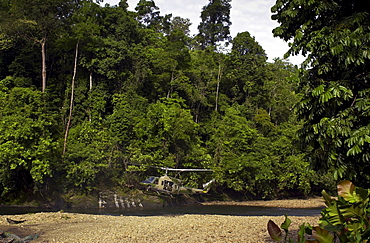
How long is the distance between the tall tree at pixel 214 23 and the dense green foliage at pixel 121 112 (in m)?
13.4

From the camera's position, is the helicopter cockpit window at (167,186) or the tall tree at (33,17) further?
the tall tree at (33,17)

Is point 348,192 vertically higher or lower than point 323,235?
higher

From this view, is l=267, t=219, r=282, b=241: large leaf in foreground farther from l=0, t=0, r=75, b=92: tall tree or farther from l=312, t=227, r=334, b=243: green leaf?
l=0, t=0, r=75, b=92: tall tree

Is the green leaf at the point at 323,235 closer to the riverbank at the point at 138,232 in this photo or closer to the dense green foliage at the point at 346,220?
the dense green foliage at the point at 346,220

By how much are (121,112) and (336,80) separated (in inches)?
983

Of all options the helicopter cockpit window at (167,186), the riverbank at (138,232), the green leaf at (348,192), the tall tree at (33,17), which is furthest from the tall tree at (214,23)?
the green leaf at (348,192)

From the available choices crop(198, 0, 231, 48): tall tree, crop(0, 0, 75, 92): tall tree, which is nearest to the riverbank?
crop(0, 0, 75, 92): tall tree

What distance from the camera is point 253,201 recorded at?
34.6 metres

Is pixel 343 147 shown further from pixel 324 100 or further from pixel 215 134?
pixel 215 134

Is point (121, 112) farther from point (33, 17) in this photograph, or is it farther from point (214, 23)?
point (214, 23)

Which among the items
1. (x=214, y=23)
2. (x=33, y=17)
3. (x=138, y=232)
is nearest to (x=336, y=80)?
(x=138, y=232)

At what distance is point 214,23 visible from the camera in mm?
57281

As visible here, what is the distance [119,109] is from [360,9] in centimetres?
2578

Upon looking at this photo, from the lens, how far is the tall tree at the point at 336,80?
7.38m
